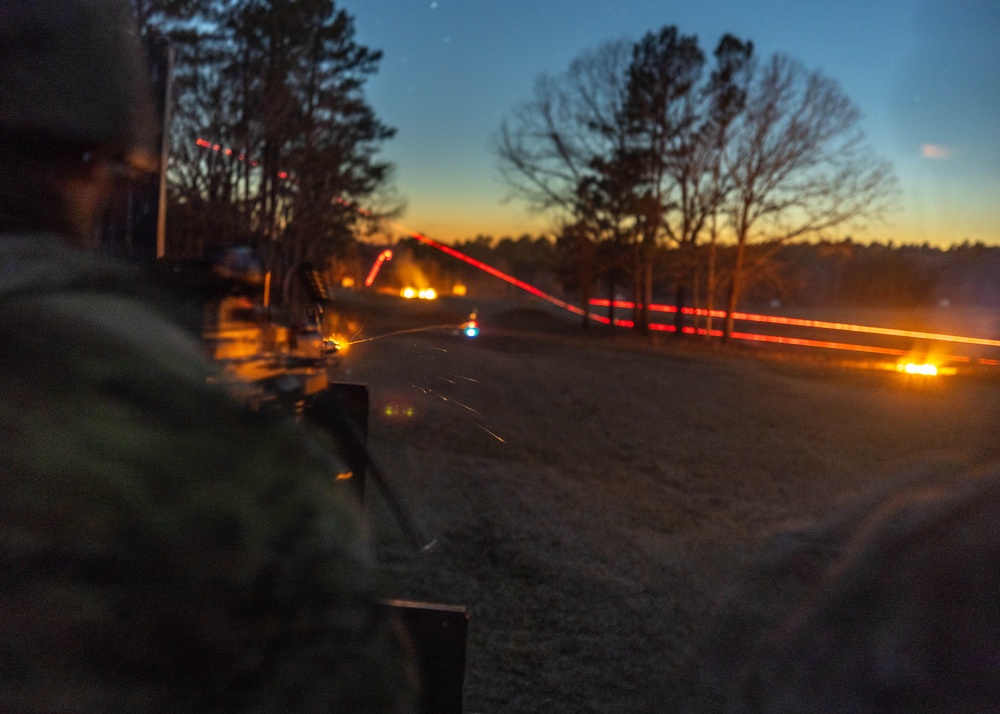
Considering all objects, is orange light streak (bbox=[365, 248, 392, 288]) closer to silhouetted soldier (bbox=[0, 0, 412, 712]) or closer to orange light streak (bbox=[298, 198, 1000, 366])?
orange light streak (bbox=[298, 198, 1000, 366])

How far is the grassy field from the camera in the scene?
3463 millimetres

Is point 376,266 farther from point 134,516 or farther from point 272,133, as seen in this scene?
point 272,133

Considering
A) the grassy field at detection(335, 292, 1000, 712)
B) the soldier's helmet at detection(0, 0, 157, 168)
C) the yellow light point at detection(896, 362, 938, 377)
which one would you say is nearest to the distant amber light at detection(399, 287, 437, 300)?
the grassy field at detection(335, 292, 1000, 712)

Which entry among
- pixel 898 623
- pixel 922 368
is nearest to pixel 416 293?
pixel 898 623

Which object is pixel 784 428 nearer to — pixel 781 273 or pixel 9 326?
pixel 9 326

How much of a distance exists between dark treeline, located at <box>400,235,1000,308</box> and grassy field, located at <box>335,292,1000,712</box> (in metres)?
0.57

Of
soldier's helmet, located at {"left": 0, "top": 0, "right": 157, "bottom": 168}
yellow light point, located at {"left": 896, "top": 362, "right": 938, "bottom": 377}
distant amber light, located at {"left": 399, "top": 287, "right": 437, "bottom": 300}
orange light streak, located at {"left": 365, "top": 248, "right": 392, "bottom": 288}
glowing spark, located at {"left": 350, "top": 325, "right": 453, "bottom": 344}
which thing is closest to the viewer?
soldier's helmet, located at {"left": 0, "top": 0, "right": 157, "bottom": 168}

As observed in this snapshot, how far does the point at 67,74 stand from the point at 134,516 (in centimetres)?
87

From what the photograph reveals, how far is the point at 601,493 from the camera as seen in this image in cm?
754

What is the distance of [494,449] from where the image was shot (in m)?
7.83

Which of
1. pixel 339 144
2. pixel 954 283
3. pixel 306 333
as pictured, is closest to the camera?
pixel 306 333

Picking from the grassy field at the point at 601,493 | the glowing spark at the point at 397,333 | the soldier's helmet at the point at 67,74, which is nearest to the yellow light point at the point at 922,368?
the grassy field at the point at 601,493

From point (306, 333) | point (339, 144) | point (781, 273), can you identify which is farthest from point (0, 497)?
point (781, 273)

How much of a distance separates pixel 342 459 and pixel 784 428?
954 centimetres
